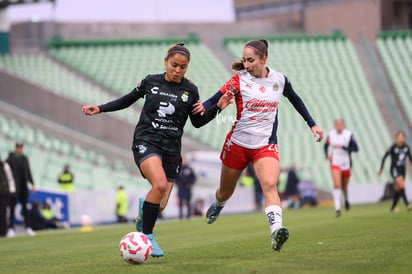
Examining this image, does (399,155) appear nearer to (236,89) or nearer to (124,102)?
(236,89)

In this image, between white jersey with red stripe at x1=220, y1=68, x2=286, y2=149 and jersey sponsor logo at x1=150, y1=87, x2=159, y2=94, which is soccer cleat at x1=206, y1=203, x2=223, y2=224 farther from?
jersey sponsor logo at x1=150, y1=87, x2=159, y2=94

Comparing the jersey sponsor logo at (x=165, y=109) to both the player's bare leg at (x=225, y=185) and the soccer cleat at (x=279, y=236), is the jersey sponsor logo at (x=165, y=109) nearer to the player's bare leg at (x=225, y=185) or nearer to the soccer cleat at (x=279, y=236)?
the player's bare leg at (x=225, y=185)

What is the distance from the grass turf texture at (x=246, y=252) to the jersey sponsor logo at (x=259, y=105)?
1.74 metres

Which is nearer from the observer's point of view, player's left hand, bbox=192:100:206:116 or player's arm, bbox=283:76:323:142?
player's left hand, bbox=192:100:206:116

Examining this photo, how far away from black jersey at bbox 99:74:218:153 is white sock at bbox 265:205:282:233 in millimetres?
1296

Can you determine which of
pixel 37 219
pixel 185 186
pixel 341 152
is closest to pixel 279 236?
pixel 341 152

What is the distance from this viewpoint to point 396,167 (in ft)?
82.8

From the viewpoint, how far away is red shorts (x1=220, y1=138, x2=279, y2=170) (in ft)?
39.5

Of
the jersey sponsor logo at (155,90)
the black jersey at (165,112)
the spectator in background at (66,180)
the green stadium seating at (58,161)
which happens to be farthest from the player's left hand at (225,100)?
the green stadium seating at (58,161)

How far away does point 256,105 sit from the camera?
1203 cm

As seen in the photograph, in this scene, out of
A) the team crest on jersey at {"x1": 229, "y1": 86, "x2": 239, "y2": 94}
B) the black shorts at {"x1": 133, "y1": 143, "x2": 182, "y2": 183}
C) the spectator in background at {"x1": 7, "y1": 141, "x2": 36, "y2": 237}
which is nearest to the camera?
the black shorts at {"x1": 133, "y1": 143, "x2": 182, "y2": 183}

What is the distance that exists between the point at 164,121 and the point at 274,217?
169cm

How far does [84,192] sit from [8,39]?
16698 mm

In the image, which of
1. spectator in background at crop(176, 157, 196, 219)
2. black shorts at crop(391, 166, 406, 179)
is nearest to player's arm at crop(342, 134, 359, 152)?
black shorts at crop(391, 166, 406, 179)
